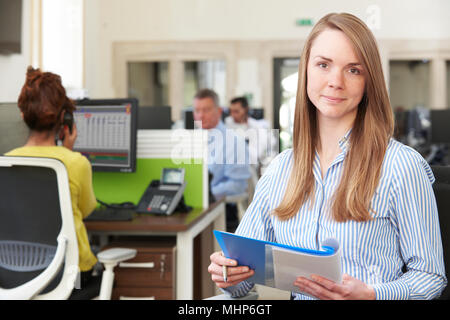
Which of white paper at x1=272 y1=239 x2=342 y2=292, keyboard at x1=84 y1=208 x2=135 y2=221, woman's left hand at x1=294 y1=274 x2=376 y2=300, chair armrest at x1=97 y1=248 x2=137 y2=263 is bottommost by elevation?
chair armrest at x1=97 y1=248 x2=137 y2=263

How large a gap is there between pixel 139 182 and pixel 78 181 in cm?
72

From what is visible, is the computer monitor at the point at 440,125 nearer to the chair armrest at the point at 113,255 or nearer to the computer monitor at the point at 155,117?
the computer monitor at the point at 155,117

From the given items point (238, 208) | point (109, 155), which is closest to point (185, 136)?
point (109, 155)

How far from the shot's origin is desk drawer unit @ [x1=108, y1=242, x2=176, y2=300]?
209 centimetres

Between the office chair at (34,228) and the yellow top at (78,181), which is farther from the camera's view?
the yellow top at (78,181)

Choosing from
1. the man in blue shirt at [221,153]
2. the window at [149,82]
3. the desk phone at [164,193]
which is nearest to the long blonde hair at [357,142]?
the desk phone at [164,193]

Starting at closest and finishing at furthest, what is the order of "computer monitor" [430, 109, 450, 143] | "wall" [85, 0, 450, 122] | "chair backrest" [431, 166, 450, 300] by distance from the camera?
1. "chair backrest" [431, 166, 450, 300]
2. "computer monitor" [430, 109, 450, 143]
3. "wall" [85, 0, 450, 122]

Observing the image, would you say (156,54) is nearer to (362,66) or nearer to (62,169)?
(62,169)

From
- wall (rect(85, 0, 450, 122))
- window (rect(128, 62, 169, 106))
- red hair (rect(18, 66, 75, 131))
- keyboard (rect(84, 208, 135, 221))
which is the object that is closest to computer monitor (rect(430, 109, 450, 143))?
wall (rect(85, 0, 450, 122))

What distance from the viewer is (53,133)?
187 centimetres

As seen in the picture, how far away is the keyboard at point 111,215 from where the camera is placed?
215 cm

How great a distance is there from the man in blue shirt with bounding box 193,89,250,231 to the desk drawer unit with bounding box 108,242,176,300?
1103 mm

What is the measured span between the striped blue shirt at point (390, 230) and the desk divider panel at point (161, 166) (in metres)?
1.33

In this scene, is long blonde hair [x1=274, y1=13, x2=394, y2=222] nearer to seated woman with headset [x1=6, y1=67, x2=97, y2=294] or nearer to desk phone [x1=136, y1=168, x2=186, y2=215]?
seated woman with headset [x1=6, y1=67, x2=97, y2=294]
